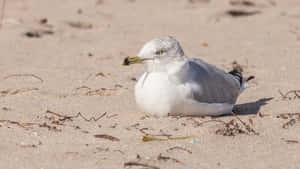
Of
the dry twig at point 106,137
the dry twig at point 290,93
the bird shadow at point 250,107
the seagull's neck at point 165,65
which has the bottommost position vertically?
the dry twig at point 106,137

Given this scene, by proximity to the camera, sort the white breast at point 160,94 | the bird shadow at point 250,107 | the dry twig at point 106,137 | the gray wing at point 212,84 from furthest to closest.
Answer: the bird shadow at point 250,107 < the gray wing at point 212,84 < the white breast at point 160,94 < the dry twig at point 106,137

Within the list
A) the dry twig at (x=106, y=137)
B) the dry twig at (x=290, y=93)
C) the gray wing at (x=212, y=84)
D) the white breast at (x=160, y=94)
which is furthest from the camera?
the dry twig at (x=290, y=93)

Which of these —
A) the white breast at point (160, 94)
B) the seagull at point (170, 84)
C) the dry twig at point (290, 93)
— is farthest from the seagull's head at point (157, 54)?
the dry twig at point (290, 93)

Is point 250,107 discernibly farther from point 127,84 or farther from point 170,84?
point 127,84

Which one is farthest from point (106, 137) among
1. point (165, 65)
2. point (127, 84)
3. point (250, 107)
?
point (127, 84)

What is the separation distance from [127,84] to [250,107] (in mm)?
1339

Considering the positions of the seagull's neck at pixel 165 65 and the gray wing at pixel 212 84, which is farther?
the gray wing at pixel 212 84

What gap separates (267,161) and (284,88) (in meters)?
2.00

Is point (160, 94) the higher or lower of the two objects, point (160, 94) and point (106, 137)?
the higher

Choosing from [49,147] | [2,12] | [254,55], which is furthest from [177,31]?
[49,147]

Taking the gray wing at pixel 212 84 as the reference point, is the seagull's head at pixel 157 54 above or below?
above

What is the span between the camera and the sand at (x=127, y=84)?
3.52m

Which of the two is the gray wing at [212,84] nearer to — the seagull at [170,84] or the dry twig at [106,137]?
the seagull at [170,84]

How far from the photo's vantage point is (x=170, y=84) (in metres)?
4.14
